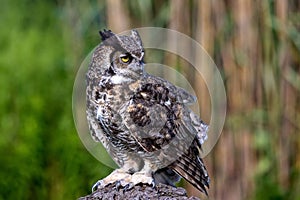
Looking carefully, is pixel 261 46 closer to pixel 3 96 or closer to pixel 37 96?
pixel 37 96

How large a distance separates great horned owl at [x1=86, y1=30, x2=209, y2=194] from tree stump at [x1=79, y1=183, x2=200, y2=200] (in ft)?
0.12

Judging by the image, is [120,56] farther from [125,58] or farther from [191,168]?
[191,168]

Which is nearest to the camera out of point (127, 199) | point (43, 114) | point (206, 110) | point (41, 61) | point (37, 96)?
point (127, 199)

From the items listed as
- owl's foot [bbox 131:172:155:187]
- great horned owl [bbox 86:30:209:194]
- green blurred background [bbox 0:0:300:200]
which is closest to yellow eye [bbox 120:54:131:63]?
great horned owl [bbox 86:30:209:194]

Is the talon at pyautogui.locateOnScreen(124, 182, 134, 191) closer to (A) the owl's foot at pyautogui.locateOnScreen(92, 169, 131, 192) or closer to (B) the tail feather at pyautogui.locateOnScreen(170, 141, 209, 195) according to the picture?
(A) the owl's foot at pyautogui.locateOnScreen(92, 169, 131, 192)

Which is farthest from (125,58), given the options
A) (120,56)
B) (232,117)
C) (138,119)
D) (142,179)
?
(232,117)

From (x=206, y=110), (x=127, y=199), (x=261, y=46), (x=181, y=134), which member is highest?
(x=261, y=46)

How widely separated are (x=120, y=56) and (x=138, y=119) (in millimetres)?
305

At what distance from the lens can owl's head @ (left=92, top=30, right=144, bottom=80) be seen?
3053mm

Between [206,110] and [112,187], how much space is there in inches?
103

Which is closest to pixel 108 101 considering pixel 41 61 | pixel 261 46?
pixel 261 46

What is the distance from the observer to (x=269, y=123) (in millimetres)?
6016

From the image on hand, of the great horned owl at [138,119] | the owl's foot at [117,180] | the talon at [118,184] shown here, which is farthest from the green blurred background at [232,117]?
the talon at [118,184]

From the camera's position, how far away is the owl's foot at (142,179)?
315 cm
